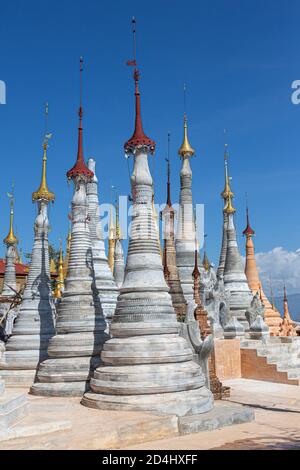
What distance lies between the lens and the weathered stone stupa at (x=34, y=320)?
20.6 meters

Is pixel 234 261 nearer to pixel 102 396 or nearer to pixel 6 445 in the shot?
pixel 102 396

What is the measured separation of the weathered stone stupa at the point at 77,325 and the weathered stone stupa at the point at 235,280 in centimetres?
1500

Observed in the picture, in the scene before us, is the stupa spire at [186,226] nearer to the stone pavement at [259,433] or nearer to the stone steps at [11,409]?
the stone pavement at [259,433]

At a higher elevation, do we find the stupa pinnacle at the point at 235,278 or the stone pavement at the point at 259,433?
the stupa pinnacle at the point at 235,278

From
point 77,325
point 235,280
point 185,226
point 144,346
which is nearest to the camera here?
point 144,346

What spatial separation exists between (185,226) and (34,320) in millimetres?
14152

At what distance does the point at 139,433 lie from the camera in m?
12.4

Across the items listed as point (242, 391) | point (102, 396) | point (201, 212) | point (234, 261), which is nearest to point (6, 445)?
point (102, 396)

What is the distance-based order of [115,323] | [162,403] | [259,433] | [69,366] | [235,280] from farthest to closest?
[235,280] < [69,366] < [115,323] < [162,403] < [259,433]

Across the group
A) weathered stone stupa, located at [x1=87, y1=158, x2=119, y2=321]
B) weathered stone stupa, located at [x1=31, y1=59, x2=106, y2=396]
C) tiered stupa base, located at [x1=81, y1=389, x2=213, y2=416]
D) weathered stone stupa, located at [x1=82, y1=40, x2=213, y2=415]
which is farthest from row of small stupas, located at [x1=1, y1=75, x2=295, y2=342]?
tiered stupa base, located at [x1=81, y1=389, x2=213, y2=416]

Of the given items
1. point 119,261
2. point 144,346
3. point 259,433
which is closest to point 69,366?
point 144,346

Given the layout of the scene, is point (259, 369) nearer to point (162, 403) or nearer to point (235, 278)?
point (235, 278)

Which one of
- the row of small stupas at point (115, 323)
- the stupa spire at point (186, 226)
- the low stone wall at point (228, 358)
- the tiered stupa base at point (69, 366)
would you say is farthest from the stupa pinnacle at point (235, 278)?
the tiered stupa base at point (69, 366)

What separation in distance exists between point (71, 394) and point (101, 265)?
970cm
